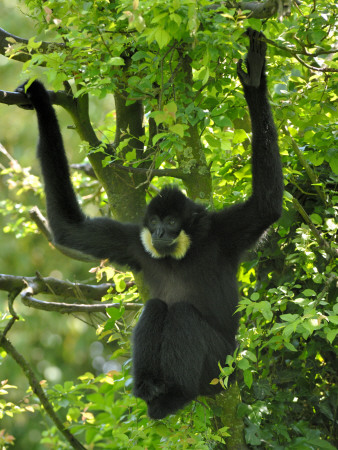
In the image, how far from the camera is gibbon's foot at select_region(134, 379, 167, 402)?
13.6ft

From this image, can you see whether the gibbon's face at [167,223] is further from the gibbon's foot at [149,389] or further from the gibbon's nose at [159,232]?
the gibbon's foot at [149,389]

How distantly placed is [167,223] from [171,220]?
40mm

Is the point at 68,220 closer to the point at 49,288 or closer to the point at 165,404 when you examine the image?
the point at 49,288

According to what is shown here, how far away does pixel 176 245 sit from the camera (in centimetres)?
449

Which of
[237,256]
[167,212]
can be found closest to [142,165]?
[167,212]

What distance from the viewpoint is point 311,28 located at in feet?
13.2

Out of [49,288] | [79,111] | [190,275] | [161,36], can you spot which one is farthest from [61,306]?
[161,36]

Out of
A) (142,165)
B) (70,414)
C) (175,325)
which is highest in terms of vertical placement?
(142,165)

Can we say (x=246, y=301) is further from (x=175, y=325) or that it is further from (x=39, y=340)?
(x=39, y=340)

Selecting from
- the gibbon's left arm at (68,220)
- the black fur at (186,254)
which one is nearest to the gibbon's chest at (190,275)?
the black fur at (186,254)

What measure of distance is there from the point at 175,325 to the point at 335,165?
1675 mm

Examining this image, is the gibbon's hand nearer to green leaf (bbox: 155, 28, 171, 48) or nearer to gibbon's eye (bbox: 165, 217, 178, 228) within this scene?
green leaf (bbox: 155, 28, 171, 48)

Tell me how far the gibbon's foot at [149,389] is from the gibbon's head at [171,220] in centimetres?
100

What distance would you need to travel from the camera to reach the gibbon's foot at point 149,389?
4.14 m
